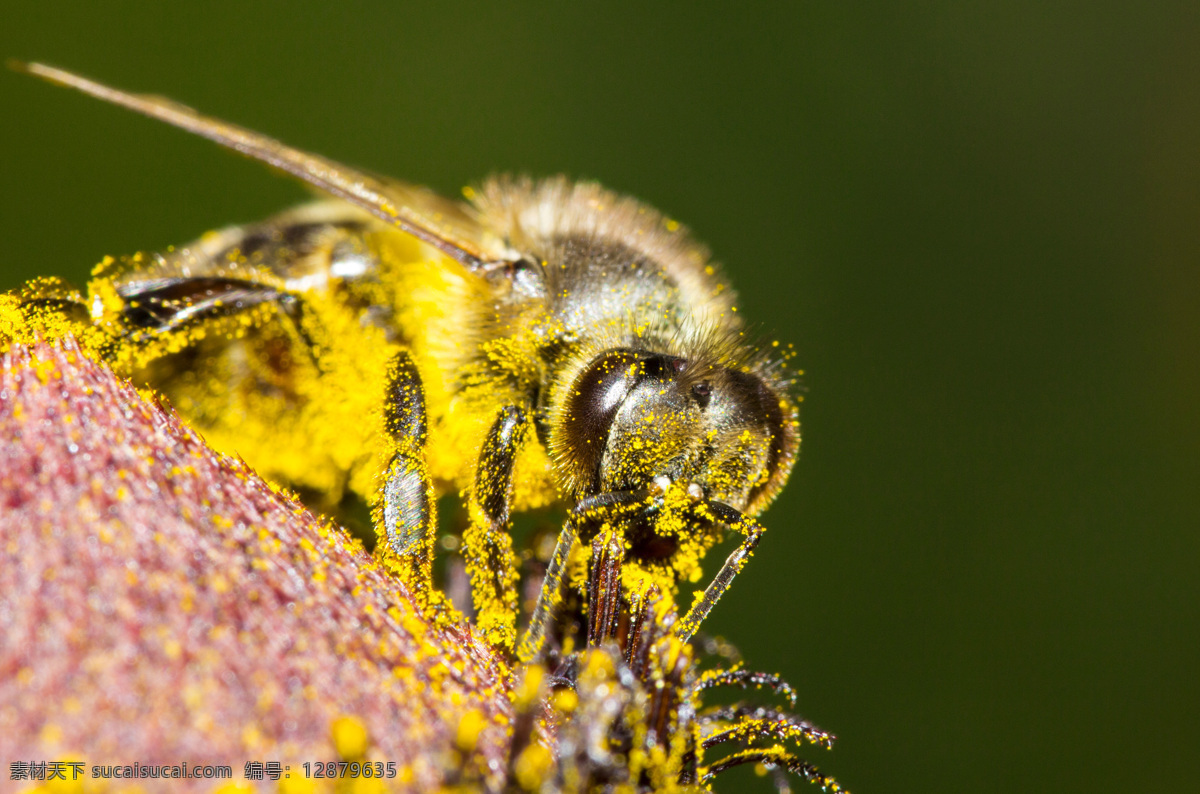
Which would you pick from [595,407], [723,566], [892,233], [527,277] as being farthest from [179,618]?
[892,233]

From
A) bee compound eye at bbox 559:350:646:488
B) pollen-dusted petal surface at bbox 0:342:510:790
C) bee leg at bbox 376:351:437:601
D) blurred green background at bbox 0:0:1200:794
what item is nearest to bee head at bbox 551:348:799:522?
bee compound eye at bbox 559:350:646:488

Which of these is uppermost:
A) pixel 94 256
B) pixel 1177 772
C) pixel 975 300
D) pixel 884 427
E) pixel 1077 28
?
pixel 1077 28

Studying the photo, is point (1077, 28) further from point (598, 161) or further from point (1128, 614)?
point (1128, 614)

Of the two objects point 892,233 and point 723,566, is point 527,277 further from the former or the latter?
point 892,233

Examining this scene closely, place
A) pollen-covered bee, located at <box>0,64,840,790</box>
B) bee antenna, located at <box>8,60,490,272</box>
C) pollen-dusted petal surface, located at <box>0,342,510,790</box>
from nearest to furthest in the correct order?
pollen-dusted petal surface, located at <box>0,342,510,790</box> → pollen-covered bee, located at <box>0,64,840,790</box> → bee antenna, located at <box>8,60,490,272</box>

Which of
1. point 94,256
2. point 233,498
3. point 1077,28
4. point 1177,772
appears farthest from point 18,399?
point 1077,28

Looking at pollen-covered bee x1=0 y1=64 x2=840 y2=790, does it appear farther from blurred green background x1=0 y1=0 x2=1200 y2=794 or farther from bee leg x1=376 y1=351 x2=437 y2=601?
blurred green background x1=0 y1=0 x2=1200 y2=794

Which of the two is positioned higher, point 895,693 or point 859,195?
point 859,195
